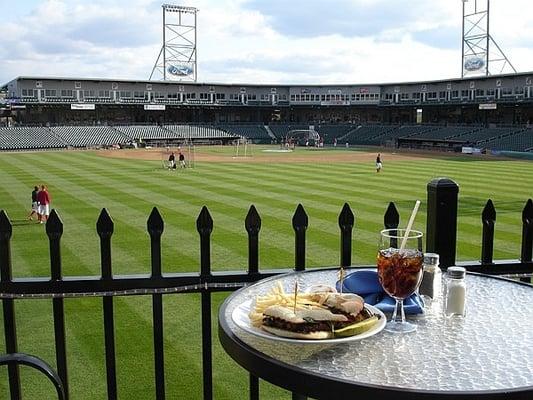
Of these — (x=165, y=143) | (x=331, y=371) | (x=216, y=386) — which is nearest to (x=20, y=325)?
(x=216, y=386)

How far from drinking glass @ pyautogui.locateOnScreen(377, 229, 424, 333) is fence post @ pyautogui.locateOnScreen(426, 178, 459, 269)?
1.35 metres

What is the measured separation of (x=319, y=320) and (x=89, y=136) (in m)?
79.5

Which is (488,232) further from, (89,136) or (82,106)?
(82,106)

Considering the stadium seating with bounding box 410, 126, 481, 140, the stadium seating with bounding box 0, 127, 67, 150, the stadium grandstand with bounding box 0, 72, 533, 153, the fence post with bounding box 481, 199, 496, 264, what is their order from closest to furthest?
the fence post with bounding box 481, 199, 496, 264
the stadium seating with bounding box 0, 127, 67, 150
the stadium seating with bounding box 410, 126, 481, 140
the stadium grandstand with bounding box 0, 72, 533, 153

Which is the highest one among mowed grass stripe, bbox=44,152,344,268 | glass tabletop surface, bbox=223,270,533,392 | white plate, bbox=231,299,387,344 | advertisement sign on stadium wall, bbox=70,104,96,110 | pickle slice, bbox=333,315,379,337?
advertisement sign on stadium wall, bbox=70,104,96,110

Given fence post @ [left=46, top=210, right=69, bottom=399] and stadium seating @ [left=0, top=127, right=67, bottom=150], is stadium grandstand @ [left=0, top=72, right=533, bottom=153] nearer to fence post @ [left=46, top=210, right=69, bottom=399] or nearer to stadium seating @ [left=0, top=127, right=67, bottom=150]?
stadium seating @ [left=0, top=127, right=67, bottom=150]

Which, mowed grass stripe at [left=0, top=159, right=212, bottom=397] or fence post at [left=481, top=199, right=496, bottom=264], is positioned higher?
fence post at [left=481, top=199, right=496, bottom=264]

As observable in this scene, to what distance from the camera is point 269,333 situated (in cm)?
261

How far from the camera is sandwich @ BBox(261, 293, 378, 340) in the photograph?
2.56 m

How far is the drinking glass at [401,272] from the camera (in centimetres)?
285

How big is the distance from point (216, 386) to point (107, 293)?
3728mm

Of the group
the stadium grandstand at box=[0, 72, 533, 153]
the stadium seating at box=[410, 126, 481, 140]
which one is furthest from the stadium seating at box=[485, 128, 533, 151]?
the stadium seating at box=[410, 126, 481, 140]

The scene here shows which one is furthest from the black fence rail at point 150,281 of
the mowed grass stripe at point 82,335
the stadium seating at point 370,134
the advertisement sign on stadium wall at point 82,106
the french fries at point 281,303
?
the advertisement sign on stadium wall at point 82,106

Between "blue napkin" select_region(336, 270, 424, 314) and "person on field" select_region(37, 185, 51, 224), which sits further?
"person on field" select_region(37, 185, 51, 224)
